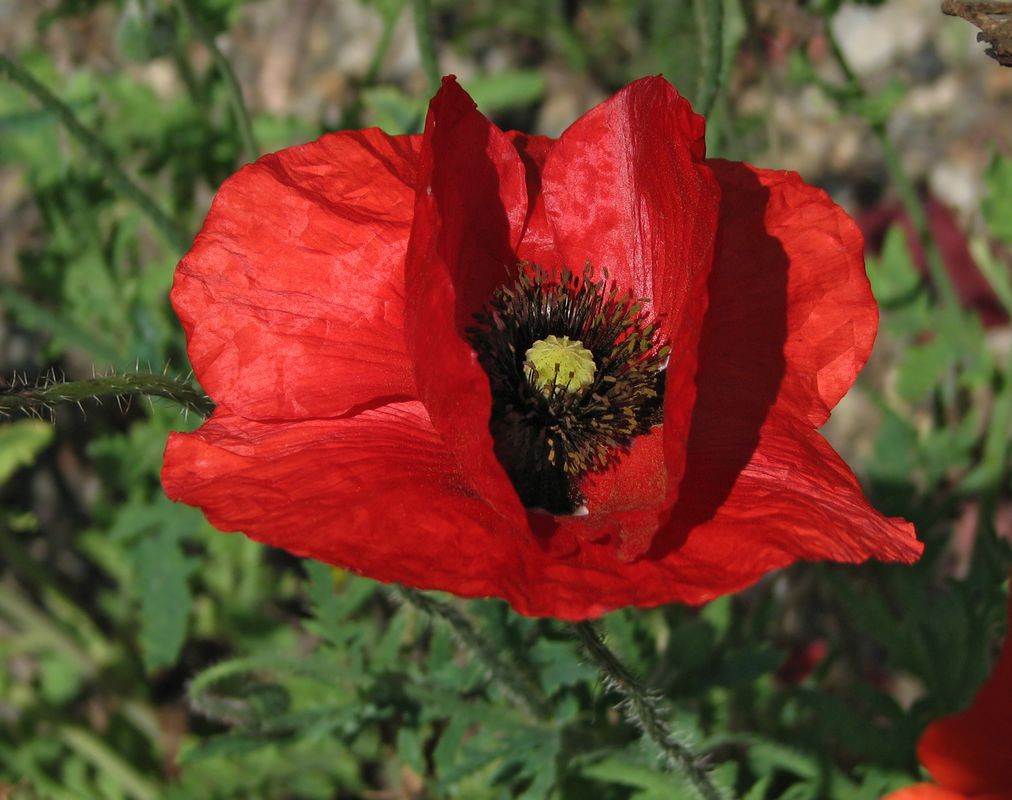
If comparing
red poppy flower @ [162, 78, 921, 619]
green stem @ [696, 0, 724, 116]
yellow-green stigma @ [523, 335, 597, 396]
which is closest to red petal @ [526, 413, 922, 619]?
red poppy flower @ [162, 78, 921, 619]

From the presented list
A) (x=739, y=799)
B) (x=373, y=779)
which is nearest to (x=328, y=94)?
(x=373, y=779)

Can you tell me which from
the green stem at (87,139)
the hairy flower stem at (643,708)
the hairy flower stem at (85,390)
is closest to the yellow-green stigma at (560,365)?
the hairy flower stem at (643,708)

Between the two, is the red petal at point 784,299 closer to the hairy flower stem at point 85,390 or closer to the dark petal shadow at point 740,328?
the dark petal shadow at point 740,328

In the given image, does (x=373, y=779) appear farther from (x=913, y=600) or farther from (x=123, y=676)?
(x=913, y=600)

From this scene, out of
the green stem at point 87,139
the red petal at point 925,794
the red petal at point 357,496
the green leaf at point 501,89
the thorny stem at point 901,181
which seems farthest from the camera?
the green leaf at point 501,89

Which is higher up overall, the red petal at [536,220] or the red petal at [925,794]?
the red petal at [536,220]

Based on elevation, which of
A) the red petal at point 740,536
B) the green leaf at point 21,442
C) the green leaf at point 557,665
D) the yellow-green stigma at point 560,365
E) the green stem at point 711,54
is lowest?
the green leaf at point 557,665

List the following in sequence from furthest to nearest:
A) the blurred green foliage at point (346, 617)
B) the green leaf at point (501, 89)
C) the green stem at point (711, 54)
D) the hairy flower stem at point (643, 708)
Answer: the green leaf at point (501, 89), the blurred green foliage at point (346, 617), the green stem at point (711, 54), the hairy flower stem at point (643, 708)
